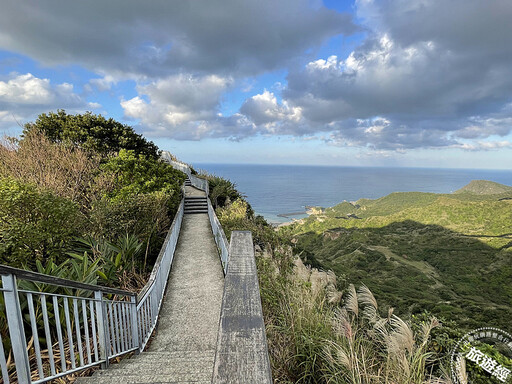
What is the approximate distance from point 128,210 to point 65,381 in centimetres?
576

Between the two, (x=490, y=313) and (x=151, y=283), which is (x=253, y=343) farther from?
(x=490, y=313)

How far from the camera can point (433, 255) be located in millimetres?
66062

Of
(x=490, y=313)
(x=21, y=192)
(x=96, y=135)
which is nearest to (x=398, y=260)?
(x=490, y=313)

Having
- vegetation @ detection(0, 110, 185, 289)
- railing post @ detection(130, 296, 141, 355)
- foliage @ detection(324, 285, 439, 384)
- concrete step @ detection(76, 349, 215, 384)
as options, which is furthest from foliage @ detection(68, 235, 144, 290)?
foliage @ detection(324, 285, 439, 384)

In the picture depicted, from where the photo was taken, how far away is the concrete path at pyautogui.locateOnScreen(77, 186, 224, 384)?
9.25 feet

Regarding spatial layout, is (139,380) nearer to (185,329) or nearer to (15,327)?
(15,327)

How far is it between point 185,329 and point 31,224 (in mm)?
4231

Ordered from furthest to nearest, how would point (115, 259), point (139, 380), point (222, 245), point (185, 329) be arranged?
point (222, 245)
point (115, 259)
point (185, 329)
point (139, 380)

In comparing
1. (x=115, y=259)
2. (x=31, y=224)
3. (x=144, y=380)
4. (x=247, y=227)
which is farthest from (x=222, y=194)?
(x=144, y=380)

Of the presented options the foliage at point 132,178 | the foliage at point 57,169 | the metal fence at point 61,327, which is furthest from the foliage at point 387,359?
the foliage at point 57,169

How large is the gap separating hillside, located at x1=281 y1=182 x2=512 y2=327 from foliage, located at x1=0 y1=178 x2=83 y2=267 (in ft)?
85.5

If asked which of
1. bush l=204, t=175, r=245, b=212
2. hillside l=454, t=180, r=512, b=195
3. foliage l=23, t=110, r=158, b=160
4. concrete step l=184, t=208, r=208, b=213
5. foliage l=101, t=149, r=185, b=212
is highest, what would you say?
foliage l=23, t=110, r=158, b=160

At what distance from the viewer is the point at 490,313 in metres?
31.1

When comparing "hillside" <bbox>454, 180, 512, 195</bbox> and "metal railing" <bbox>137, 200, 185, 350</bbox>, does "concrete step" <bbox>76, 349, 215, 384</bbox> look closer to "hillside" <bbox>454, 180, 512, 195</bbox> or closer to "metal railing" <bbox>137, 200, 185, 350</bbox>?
"metal railing" <bbox>137, 200, 185, 350</bbox>
